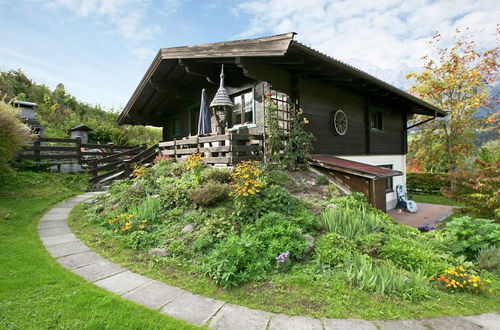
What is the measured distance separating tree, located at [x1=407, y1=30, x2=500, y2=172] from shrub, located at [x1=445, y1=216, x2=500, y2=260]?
45.3ft

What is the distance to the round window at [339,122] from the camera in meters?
9.19

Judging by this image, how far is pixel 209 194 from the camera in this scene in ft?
15.9

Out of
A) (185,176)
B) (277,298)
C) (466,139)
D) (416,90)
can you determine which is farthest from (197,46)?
(466,139)

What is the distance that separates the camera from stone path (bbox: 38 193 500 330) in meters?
2.23

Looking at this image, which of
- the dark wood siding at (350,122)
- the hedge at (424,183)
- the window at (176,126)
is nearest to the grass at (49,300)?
the dark wood siding at (350,122)

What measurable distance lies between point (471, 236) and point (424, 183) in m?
15.0

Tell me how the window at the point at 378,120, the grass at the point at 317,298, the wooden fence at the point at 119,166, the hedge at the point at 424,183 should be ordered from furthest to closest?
the hedge at the point at 424,183 → the window at the point at 378,120 → the wooden fence at the point at 119,166 → the grass at the point at 317,298

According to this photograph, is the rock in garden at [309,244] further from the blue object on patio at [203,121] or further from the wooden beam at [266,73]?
the blue object on patio at [203,121]

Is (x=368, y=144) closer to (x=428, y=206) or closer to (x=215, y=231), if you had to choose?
(x=428, y=206)

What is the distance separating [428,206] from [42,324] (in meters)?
14.2

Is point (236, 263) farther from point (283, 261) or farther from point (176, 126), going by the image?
point (176, 126)

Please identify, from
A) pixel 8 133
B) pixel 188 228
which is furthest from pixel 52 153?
pixel 188 228

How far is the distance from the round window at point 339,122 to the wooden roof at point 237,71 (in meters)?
1.14

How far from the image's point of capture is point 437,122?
51.5 feet
